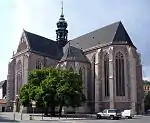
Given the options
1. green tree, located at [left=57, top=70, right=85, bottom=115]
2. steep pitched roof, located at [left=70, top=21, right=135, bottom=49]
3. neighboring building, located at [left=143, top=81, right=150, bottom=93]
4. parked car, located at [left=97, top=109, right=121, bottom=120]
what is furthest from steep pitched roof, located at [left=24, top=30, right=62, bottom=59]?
neighboring building, located at [left=143, top=81, right=150, bottom=93]

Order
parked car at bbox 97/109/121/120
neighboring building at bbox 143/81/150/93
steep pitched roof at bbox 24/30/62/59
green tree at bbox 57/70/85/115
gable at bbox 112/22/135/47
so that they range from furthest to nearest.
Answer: neighboring building at bbox 143/81/150/93, steep pitched roof at bbox 24/30/62/59, gable at bbox 112/22/135/47, green tree at bbox 57/70/85/115, parked car at bbox 97/109/121/120

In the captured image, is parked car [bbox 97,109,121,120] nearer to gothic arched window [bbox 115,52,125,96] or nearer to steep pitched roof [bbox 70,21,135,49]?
gothic arched window [bbox 115,52,125,96]

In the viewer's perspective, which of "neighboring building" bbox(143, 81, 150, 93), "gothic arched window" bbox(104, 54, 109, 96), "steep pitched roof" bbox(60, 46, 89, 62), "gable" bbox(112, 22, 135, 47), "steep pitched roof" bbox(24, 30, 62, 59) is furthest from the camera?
"neighboring building" bbox(143, 81, 150, 93)

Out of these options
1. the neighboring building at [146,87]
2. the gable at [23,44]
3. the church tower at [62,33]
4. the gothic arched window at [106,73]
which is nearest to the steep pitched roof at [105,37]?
the gothic arched window at [106,73]

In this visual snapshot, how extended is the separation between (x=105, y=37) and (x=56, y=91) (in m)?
27.5

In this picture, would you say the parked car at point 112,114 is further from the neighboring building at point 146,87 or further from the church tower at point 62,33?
the neighboring building at point 146,87

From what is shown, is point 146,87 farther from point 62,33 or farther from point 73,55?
point 73,55

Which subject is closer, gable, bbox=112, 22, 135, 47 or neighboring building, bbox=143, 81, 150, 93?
gable, bbox=112, 22, 135, 47

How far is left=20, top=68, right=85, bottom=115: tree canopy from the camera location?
44.2m

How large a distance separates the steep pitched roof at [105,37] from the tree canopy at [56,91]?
2109 centimetres

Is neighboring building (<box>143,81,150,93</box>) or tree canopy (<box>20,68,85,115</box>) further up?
neighboring building (<box>143,81,150,93</box>)

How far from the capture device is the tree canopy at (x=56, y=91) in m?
44.2

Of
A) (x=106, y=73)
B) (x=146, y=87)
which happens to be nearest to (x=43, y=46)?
(x=106, y=73)

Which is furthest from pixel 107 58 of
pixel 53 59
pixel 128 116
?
pixel 128 116
